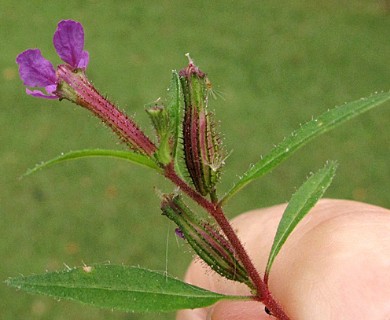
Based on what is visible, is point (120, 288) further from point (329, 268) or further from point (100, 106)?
point (329, 268)

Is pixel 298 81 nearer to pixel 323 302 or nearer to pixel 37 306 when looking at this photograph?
pixel 37 306

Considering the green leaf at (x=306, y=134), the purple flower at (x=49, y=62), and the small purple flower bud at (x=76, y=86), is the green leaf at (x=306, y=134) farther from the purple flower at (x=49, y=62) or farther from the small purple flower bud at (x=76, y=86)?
the purple flower at (x=49, y=62)

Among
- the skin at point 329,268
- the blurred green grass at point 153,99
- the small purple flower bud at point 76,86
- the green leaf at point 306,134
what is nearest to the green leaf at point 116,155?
the small purple flower bud at point 76,86

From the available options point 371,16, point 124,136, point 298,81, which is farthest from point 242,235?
point 371,16

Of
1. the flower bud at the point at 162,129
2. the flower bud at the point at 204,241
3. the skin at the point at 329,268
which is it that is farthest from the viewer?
the skin at the point at 329,268

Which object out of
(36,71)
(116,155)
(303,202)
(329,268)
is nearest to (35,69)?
(36,71)

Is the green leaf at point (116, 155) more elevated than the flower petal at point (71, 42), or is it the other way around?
the flower petal at point (71, 42)

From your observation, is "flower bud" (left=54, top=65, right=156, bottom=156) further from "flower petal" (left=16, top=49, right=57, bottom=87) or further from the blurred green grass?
the blurred green grass
